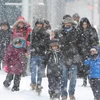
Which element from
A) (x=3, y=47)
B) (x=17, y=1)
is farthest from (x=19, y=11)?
(x=3, y=47)

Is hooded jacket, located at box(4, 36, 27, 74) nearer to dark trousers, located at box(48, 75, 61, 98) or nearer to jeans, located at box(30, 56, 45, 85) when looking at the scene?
jeans, located at box(30, 56, 45, 85)

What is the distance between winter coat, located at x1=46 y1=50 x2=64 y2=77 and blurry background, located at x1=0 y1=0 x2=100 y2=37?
444cm

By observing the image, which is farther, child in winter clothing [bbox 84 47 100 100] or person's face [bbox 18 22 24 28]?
person's face [bbox 18 22 24 28]

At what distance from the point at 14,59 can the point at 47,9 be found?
28.1 feet

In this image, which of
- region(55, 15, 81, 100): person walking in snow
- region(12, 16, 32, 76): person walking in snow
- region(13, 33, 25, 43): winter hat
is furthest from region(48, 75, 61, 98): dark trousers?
region(12, 16, 32, 76): person walking in snow

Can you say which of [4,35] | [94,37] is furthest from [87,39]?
[4,35]

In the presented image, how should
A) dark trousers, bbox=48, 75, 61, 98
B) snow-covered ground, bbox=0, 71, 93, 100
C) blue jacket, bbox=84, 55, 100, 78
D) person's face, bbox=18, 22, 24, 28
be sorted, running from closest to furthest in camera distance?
1. snow-covered ground, bbox=0, 71, 93, 100
2. dark trousers, bbox=48, 75, 61, 98
3. blue jacket, bbox=84, 55, 100, 78
4. person's face, bbox=18, 22, 24, 28

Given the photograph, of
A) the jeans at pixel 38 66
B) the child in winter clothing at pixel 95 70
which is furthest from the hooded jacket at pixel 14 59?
the child in winter clothing at pixel 95 70

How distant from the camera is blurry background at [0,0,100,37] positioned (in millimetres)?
13250

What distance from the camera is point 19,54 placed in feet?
30.3

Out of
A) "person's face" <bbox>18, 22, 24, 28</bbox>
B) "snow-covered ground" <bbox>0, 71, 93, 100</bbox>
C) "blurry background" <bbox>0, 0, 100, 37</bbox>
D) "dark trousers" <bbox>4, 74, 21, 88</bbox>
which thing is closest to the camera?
"snow-covered ground" <bbox>0, 71, 93, 100</bbox>

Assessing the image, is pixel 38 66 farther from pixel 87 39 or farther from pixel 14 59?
pixel 87 39

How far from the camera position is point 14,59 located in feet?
30.3

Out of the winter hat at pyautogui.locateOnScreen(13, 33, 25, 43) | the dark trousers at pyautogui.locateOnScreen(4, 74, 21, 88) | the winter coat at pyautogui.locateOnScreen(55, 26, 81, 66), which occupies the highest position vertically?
the winter hat at pyautogui.locateOnScreen(13, 33, 25, 43)
